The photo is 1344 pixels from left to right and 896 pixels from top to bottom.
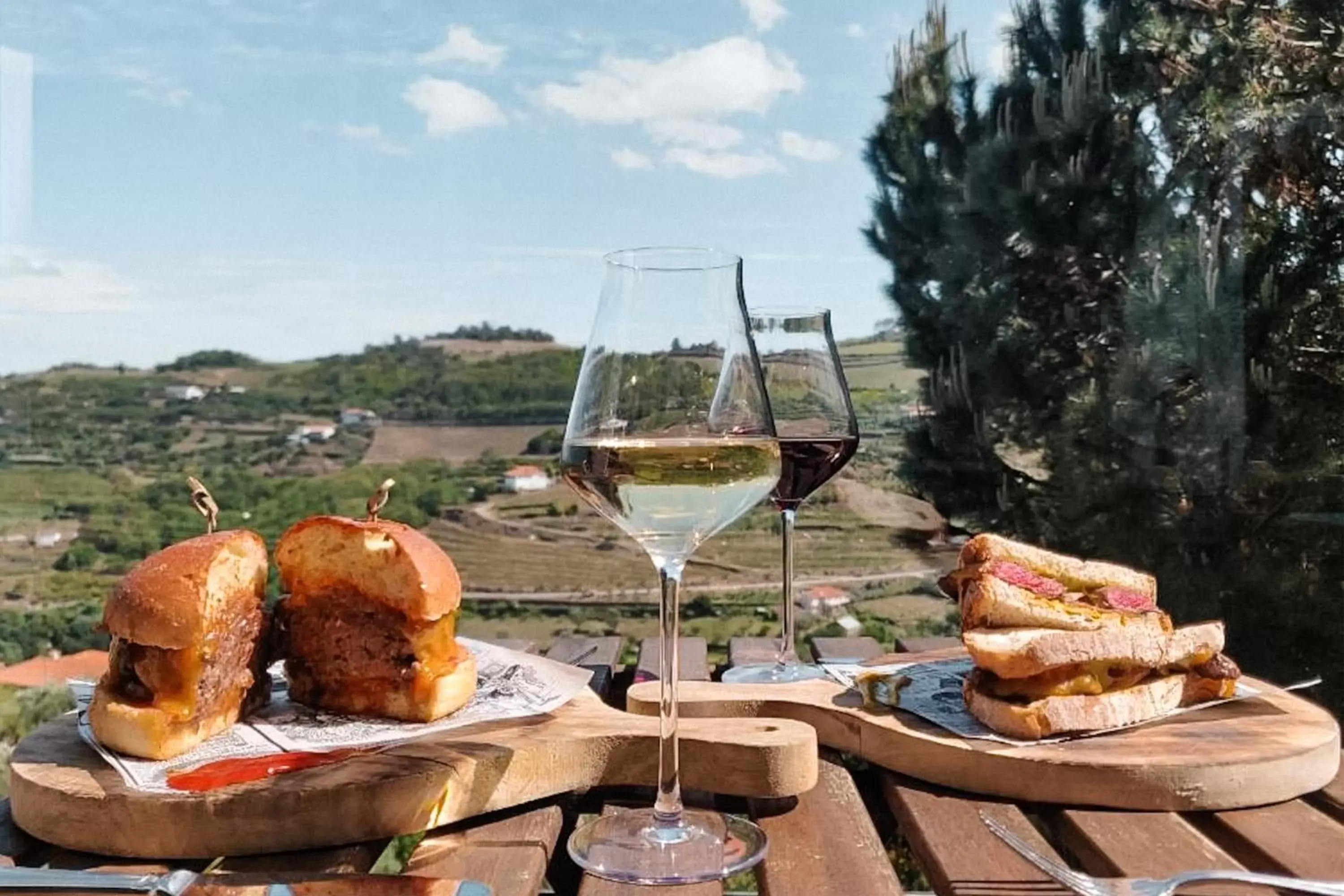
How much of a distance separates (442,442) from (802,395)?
5.26ft

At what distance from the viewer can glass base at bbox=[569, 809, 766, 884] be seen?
0.71 meters

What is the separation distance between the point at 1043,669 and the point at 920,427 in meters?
1.98

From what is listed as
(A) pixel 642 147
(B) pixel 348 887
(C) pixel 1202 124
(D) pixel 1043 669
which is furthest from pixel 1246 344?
(B) pixel 348 887

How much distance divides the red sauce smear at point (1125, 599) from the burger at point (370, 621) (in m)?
0.69

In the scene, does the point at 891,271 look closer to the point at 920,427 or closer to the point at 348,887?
the point at 920,427

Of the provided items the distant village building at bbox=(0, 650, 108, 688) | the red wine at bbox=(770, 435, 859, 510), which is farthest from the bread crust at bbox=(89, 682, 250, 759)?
the distant village building at bbox=(0, 650, 108, 688)

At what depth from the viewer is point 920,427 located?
9.60 feet

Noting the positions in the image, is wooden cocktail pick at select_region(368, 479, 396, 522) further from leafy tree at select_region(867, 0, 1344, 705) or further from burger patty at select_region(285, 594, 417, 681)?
leafy tree at select_region(867, 0, 1344, 705)

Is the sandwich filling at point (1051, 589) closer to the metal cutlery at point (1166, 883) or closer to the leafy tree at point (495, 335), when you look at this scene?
the metal cutlery at point (1166, 883)

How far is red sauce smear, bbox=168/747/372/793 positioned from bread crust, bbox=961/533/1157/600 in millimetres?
678

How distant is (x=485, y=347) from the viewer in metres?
2.76

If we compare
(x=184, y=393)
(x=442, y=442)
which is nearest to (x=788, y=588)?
(x=442, y=442)

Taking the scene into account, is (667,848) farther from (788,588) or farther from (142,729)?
(788,588)

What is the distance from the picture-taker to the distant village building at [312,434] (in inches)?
109
